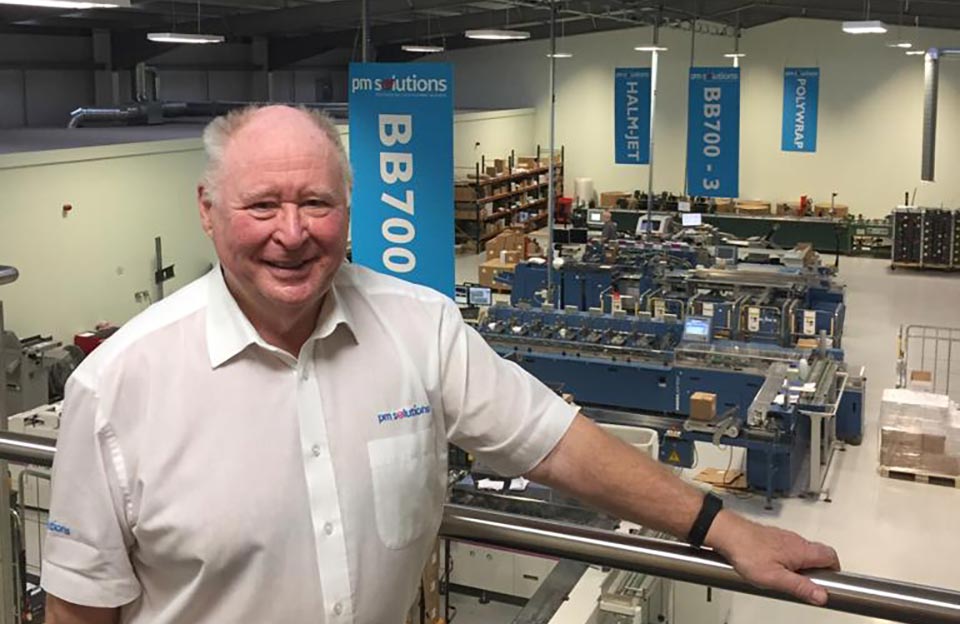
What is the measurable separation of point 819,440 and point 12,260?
28.5ft

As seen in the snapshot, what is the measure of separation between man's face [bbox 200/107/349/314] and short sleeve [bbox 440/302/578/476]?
0.80 feet

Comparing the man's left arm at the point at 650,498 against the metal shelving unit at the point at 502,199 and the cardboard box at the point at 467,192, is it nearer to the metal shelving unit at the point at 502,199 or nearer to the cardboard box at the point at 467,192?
the metal shelving unit at the point at 502,199

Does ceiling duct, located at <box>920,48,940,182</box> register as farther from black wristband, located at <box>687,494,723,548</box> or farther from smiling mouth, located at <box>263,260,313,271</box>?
smiling mouth, located at <box>263,260,313,271</box>

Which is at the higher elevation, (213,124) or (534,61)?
(534,61)

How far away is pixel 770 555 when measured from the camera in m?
1.55

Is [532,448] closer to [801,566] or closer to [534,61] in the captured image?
[801,566]

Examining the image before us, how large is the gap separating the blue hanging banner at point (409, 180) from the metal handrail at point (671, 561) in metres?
4.98

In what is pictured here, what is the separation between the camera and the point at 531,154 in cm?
2656

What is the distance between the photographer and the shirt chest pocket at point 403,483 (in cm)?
151

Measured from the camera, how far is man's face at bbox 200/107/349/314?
57.0 inches

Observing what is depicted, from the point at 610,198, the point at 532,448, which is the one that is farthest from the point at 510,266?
the point at 532,448

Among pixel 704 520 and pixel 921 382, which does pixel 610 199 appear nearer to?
pixel 921 382

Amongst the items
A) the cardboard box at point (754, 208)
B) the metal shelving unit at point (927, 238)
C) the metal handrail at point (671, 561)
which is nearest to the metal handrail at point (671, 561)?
the metal handrail at point (671, 561)

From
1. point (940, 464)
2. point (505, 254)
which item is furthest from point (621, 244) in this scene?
point (940, 464)
